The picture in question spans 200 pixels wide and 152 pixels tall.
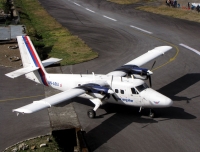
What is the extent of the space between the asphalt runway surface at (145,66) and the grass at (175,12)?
115 inches

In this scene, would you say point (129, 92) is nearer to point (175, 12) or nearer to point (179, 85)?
point (179, 85)

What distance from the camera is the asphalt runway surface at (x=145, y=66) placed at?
25.2m

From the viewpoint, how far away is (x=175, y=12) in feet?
241

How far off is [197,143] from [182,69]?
1711 cm

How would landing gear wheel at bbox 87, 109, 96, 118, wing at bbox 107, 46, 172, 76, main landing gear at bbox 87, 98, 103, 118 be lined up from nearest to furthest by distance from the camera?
main landing gear at bbox 87, 98, 103, 118 → landing gear wheel at bbox 87, 109, 96, 118 → wing at bbox 107, 46, 172, 76

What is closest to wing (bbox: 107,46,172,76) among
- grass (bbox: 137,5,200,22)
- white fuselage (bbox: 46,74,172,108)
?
white fuselage (bbox: 46,74,172,108)

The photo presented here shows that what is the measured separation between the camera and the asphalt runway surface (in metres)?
25.2

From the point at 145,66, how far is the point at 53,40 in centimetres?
1975

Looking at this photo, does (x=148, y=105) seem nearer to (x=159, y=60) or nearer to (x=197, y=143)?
(x=197, y=143)

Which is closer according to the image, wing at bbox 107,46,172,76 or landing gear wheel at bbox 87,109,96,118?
landing gear wheel at bbox 87,109,96,118

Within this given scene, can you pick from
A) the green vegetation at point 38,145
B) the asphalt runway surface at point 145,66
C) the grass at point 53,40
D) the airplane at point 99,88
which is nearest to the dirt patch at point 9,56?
the grass at point 53,40

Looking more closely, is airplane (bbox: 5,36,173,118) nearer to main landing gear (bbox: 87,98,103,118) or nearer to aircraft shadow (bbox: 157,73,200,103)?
main landing gear (bbox: 87,98,103,118)

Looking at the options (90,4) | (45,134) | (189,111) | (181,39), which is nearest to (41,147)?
(45,134)

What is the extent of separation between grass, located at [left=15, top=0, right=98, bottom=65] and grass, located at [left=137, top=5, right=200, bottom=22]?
24662 millimetres
